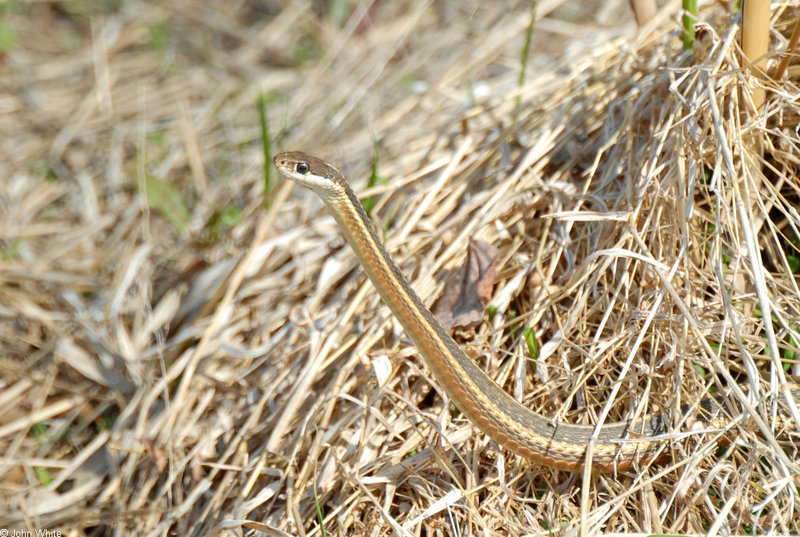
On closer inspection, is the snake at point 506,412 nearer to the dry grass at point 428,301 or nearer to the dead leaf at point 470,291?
the dry grass at point 428,301

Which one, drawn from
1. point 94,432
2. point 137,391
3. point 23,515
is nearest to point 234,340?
point 137,391

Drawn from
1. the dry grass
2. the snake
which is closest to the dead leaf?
the dry grass

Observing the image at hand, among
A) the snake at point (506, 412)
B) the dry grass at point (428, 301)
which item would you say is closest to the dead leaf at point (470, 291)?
the dry grass at point (428, 301)

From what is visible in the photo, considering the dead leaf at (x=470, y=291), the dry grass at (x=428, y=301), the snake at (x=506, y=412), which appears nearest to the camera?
the snake at (x=506, y=412)

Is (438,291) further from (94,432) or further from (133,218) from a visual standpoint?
(133,218)

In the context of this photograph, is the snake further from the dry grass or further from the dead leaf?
the dead leaf
